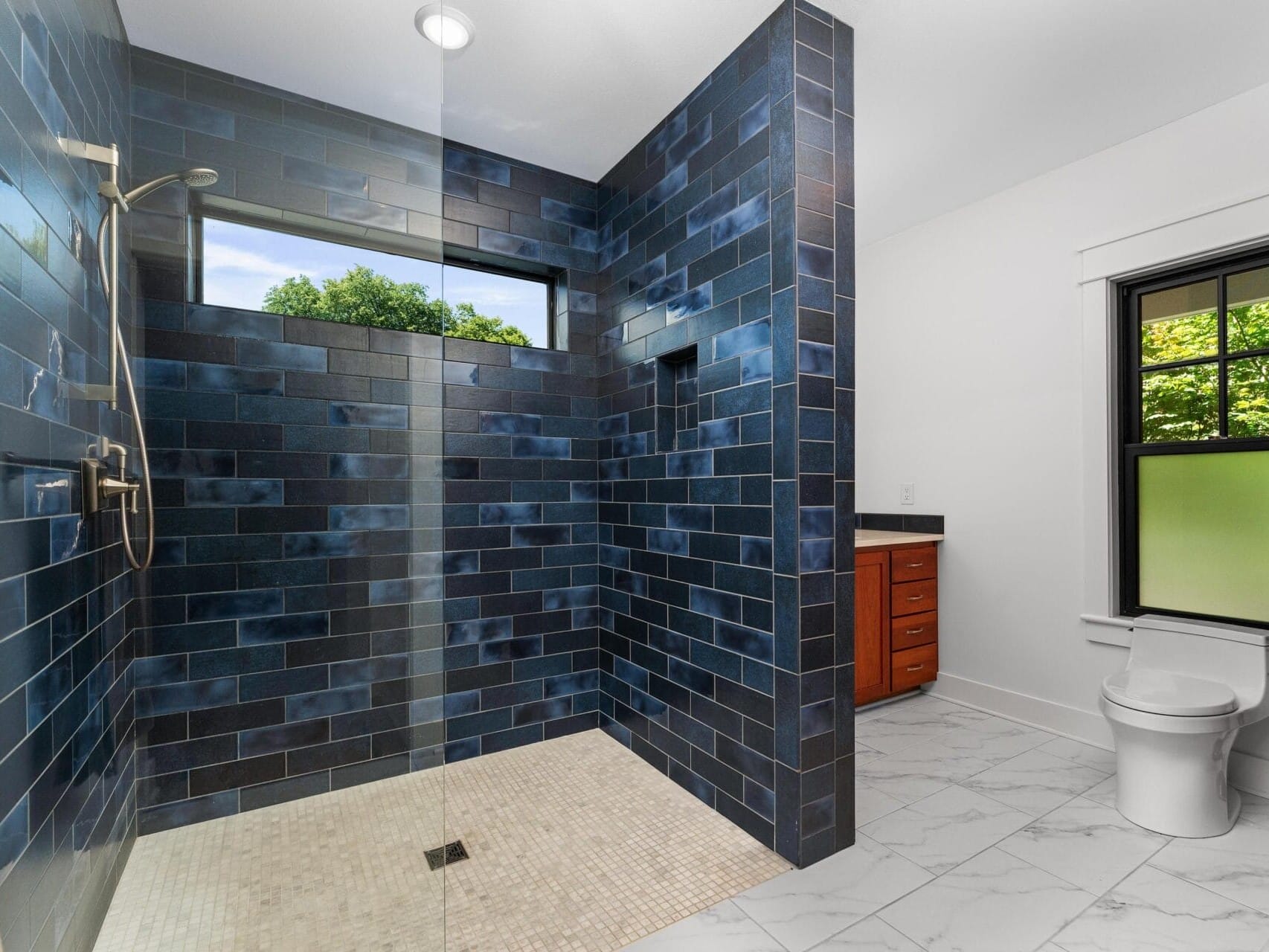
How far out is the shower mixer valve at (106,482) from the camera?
4.47 feet

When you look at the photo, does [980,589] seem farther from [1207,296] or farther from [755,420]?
[755,420]

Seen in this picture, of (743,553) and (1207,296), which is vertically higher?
(1207,296)

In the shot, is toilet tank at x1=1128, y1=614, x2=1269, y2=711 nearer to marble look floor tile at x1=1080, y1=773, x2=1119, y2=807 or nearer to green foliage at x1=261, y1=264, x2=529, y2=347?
marble look floor tile at x1=1080, y1=773, x2=1119, y2=807

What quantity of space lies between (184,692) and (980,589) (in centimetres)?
332

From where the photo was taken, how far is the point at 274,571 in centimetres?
171

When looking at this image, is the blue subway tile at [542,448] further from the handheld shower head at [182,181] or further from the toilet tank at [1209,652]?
the toilet tank at [1209,652]

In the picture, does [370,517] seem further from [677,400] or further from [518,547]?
[677,400]

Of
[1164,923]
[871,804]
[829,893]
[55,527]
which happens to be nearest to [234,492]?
[55,527]

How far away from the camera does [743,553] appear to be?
79.7 inches

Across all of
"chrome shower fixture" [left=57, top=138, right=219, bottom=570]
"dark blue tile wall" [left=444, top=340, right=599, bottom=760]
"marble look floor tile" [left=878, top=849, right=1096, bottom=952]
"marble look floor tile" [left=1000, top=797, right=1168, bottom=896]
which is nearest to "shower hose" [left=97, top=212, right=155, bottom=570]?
"chrome shower fixture" [left=57, top=138, right=219, bottom=570]

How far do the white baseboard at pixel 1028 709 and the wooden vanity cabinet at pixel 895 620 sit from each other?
12 centimetres

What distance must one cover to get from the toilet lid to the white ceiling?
197 centimetres

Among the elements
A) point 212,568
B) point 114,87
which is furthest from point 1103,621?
point 114,87

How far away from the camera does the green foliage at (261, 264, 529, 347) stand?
5.49ft
